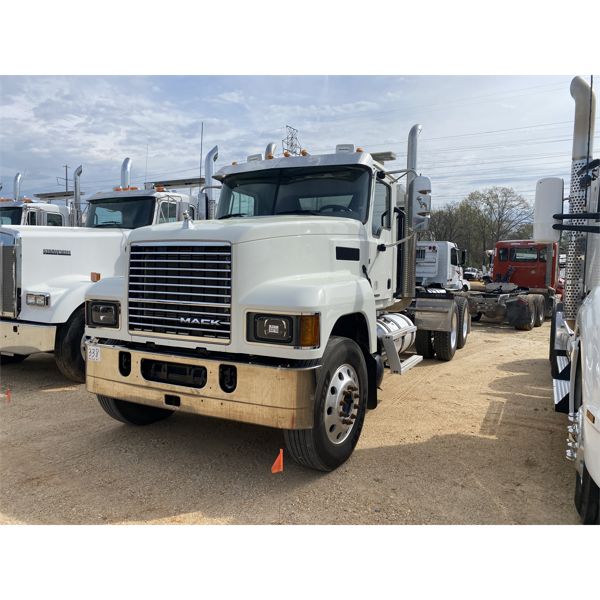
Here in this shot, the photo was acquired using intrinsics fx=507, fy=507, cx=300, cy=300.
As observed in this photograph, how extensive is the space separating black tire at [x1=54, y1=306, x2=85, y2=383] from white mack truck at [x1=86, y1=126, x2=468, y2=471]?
189 cm

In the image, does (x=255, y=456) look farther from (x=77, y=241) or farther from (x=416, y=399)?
(x=77, y=241)

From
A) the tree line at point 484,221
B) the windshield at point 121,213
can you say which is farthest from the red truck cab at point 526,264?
the tree line at point 484,221

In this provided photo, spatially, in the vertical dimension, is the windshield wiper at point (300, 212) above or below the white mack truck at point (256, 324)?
above

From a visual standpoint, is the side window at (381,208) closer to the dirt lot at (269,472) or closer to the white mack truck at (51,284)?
the dirt lot at (269,472)

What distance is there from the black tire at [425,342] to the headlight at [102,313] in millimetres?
5679

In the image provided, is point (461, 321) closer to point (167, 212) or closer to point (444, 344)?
point (444, 344)

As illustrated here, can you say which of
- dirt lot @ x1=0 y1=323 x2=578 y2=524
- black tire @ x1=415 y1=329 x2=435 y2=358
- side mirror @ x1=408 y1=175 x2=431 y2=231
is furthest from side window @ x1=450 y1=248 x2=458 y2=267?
side mirror @ x1=408 y1=175 x2=431 y2=231

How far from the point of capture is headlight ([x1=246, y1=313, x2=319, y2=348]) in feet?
11.5

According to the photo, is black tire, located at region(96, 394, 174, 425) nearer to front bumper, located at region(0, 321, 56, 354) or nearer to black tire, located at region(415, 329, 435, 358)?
front bumper, located at region(0, 321, 56, 354)

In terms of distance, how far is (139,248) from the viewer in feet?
13.5

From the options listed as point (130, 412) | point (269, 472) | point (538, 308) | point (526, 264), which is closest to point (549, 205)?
point (269, 472)

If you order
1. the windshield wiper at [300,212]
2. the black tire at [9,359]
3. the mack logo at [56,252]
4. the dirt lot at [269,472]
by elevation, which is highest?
the windshield wiper at [300,212]

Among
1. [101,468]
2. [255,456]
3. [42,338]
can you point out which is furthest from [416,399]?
[42,338]

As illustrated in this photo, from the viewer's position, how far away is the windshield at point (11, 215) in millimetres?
9336
